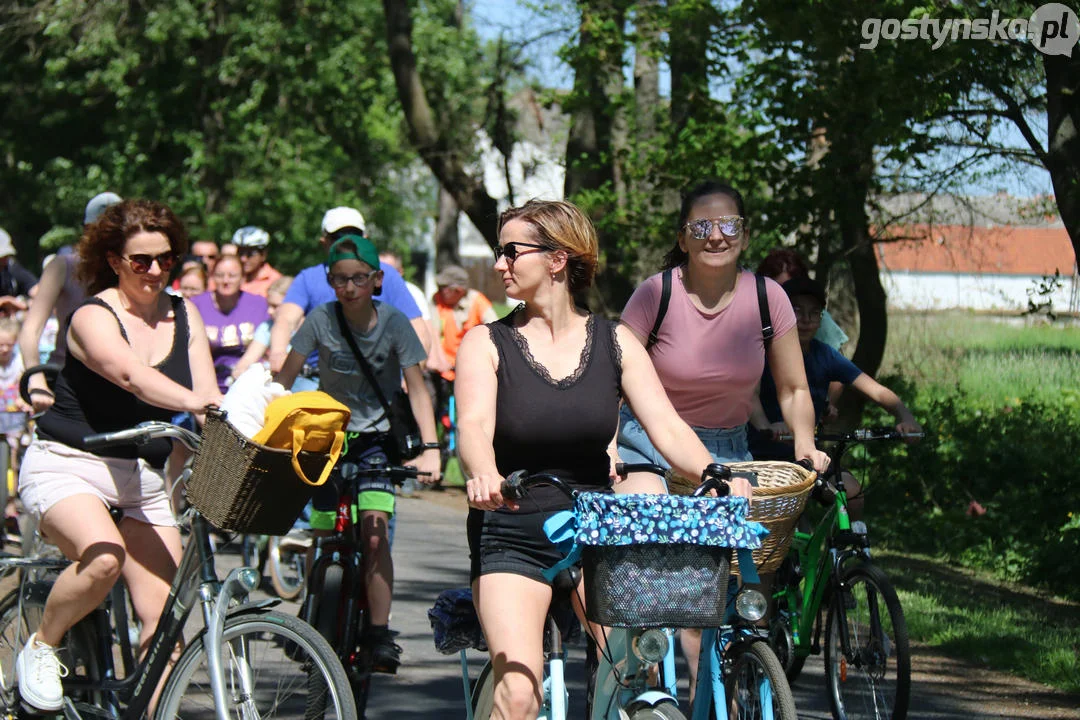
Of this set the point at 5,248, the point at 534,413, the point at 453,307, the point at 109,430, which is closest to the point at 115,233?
the point at 109,430

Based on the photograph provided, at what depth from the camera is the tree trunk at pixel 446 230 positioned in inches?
1201

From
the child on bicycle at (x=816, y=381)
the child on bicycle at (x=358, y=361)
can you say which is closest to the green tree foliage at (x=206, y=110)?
the child on bicycle at (x=358, y=361)

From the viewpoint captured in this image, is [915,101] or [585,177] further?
[585,177]

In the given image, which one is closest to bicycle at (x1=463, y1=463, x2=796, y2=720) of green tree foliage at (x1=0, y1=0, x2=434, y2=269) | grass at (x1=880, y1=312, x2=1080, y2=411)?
grass at (x1=880, y1=312, x2=1080, y2=411)

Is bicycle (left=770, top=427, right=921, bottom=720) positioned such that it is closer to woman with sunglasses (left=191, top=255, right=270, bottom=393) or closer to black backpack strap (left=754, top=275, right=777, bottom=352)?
black backpack strap (left=754, top=275, right=777, bottom=352)

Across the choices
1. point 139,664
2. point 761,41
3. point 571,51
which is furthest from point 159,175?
point 139,664

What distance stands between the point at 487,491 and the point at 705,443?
184 cm

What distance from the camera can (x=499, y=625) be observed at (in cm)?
399

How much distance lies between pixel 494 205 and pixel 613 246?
87.4 inches

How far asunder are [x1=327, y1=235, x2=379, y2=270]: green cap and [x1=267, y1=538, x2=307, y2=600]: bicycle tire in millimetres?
3257

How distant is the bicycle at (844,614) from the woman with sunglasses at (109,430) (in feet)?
8.60

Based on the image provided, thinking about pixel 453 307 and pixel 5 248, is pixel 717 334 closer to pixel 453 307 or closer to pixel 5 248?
pixel 5 248

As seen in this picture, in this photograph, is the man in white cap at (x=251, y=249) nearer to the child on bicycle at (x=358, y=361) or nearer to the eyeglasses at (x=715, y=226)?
the child on bicycle at (x=358, y=361)

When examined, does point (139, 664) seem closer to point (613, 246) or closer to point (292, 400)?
point (292, 400)
